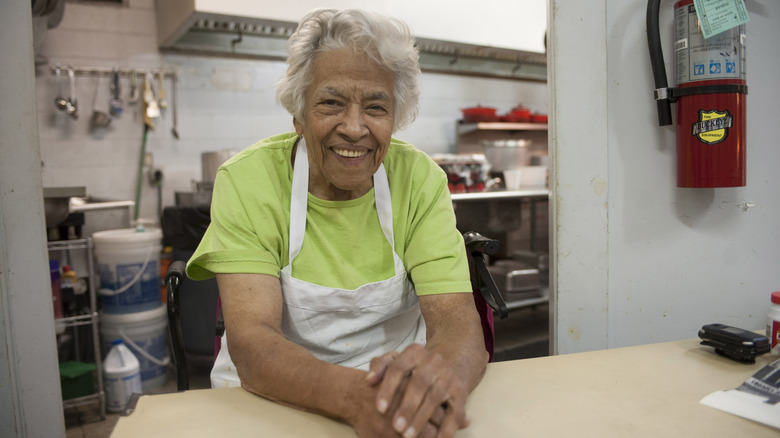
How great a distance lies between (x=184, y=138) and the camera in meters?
3.66

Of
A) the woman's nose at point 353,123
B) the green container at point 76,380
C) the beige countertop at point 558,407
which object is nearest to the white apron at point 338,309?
the woman's nose at point 353,123

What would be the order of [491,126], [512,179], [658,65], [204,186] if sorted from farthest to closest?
[491,126], [512,179], [204,186], [658,65]

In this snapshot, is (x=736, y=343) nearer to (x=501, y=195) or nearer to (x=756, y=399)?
(x=756, y=399)

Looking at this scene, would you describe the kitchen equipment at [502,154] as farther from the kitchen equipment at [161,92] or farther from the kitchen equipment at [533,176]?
the kitchen equipment at [161,92]

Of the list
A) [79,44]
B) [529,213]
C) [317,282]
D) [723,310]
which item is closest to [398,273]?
[317,282]

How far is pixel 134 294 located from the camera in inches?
111

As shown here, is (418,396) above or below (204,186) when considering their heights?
below

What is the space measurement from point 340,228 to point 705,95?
0.98 meters

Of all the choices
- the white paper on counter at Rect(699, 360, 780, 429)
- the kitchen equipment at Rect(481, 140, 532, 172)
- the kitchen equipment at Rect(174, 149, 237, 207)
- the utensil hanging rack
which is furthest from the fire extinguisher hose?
the utensil hanging rack

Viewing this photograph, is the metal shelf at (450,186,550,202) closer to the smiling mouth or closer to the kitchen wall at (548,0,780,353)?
the kitchen wall at (548,0,780,353)

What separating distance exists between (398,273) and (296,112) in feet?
1.48

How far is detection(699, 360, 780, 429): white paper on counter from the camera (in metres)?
0.81

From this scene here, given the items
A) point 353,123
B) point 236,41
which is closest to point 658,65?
point 353,123

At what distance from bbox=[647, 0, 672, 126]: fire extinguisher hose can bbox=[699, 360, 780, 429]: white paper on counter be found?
2.31 ft
